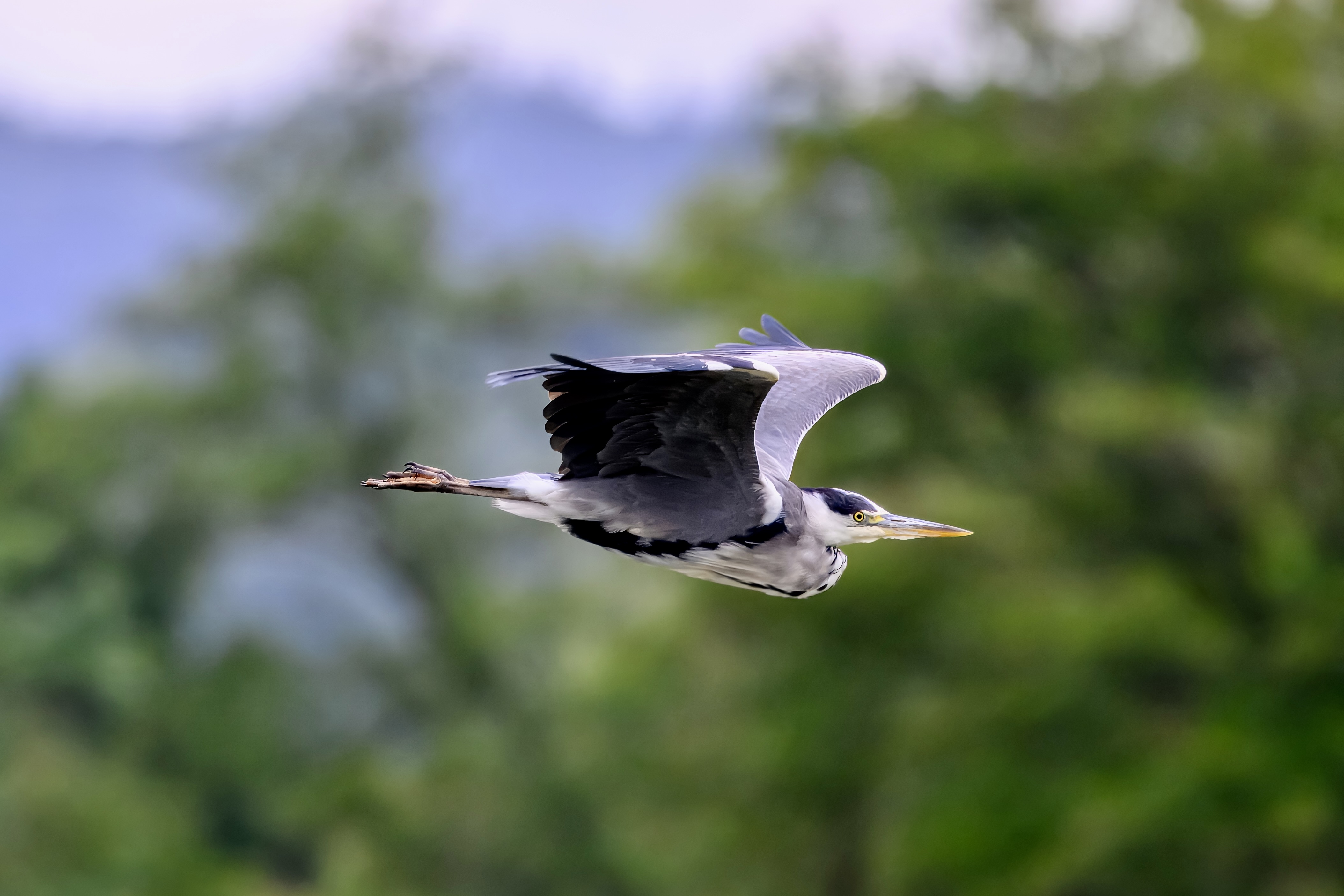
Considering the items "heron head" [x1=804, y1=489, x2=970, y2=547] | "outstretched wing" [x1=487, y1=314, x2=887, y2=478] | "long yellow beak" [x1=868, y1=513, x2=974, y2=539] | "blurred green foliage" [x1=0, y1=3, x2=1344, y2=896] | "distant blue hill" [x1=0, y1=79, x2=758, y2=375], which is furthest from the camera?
"distant blue hill" [x1=0, y1=79, x2=758, y2=375]

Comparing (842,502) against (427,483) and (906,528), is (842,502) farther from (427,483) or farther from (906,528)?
(427,483)

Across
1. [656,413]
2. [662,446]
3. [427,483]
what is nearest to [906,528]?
[662,446]

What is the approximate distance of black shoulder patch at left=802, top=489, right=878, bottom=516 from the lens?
5469mm

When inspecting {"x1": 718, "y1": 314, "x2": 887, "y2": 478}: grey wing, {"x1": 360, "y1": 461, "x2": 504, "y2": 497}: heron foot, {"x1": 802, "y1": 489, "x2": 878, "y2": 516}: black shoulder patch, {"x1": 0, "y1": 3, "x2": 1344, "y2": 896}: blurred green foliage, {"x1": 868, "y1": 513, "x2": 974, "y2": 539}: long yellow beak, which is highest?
{"x1": 360, "y1": 461, "x2": 504, "y2": 497}: heron foot

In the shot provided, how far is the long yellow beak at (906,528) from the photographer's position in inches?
220

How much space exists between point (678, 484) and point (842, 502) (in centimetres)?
68

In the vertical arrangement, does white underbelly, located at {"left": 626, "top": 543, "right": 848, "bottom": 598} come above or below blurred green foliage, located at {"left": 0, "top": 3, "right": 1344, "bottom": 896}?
above

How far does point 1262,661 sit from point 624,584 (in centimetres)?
1047

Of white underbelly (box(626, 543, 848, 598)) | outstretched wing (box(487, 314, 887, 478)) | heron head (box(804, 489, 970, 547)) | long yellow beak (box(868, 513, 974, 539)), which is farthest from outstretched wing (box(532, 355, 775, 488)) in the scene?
long yellow beak (box(868, 513, 974, 539))

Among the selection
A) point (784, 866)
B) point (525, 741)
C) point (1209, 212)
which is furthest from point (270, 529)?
point (1209, 212)

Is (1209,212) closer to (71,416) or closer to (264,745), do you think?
(264,745)

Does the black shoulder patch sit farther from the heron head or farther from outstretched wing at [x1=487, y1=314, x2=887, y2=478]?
outstretched wing at [x1=487, y1=314, x2=887, y2=478]

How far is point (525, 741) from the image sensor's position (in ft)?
81.2

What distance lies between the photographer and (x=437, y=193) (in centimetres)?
2708
